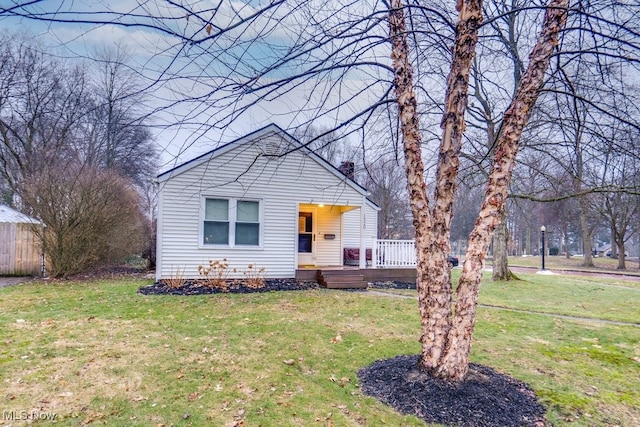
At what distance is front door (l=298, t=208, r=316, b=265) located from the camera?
41.6 feet

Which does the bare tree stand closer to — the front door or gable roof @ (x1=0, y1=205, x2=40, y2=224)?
the front door

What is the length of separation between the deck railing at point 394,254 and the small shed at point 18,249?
11509 mm

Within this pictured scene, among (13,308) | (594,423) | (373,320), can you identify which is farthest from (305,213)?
(594,423)

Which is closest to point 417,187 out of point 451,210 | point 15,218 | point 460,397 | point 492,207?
point 451,210

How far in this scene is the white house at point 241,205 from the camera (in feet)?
33.2

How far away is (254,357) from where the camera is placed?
4.41 m

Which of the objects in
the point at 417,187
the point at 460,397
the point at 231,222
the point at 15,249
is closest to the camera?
the point at 460,397

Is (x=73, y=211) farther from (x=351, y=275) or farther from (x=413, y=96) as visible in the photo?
(x=413, y=96)

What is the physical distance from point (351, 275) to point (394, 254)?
7.30 feet

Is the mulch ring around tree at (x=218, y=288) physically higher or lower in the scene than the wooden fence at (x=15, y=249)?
lower

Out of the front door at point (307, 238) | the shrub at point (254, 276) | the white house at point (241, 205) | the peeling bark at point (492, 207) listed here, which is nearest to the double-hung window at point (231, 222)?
the white house at point (241, 205)

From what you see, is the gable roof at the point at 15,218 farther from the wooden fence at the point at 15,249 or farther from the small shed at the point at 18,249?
the wooden fence at the point at 15,249

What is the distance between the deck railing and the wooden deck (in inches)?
11.1

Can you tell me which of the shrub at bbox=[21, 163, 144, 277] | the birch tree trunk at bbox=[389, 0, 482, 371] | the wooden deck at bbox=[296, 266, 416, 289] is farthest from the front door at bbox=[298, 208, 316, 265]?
the birch tree trunk at bbox=[389, 0, 482, 371]
